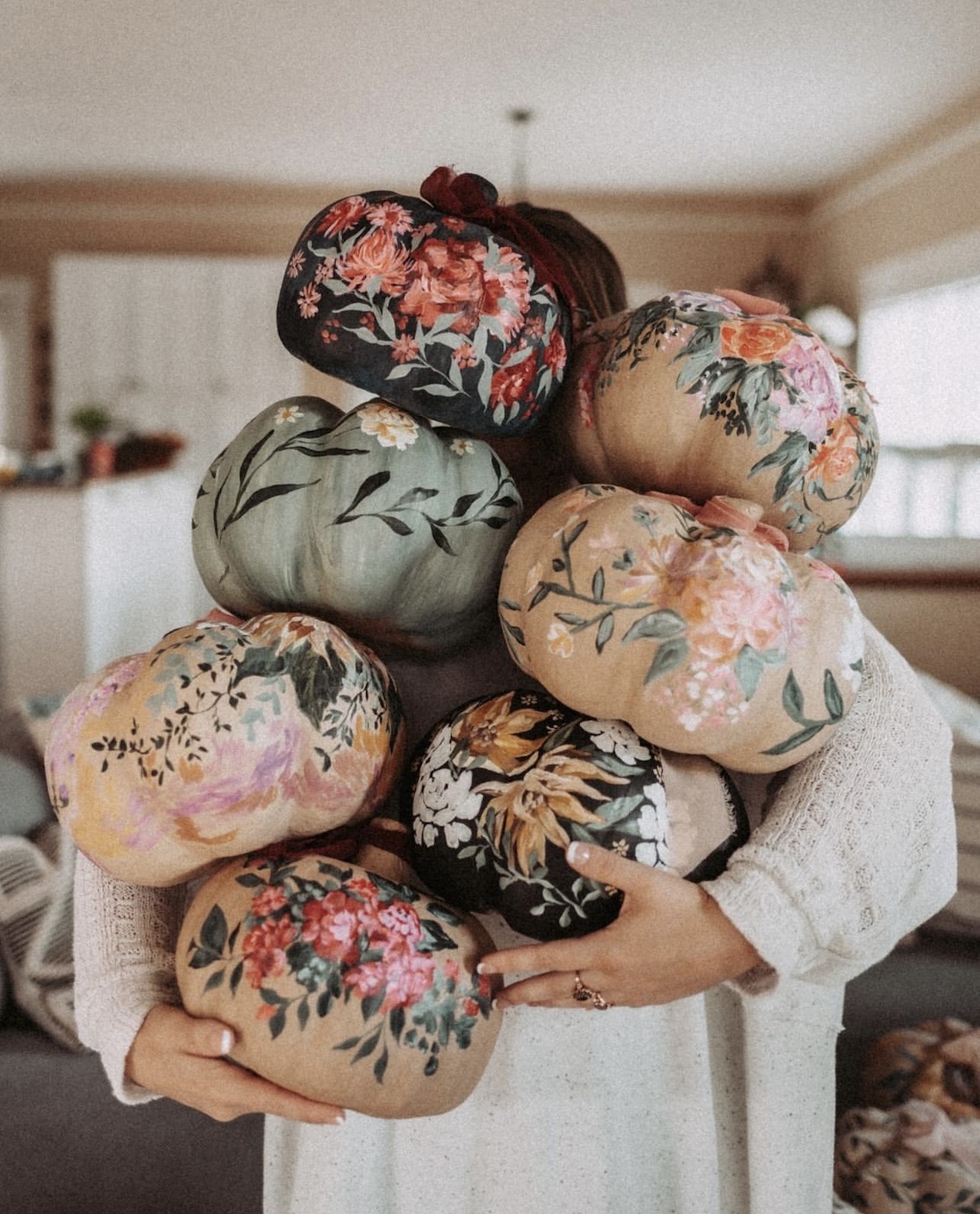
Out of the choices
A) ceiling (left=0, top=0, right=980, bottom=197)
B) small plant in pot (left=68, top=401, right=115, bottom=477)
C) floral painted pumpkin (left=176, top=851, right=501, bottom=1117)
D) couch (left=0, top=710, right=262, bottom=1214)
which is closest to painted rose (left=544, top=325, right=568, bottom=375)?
floral painted pumpkin (left=176, top=851, right=501, bottom=1117)

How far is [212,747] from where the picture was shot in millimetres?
562

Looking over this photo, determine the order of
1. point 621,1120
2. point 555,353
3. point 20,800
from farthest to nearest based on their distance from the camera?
1. point 20,800
2. point 621,1120
3. point 555,353

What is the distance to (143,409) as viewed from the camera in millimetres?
6008

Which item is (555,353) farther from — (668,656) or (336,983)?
(336,983)

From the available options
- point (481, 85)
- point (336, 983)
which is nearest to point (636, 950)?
point (336, 983)

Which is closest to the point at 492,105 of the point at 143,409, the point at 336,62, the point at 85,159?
the point at 336,62

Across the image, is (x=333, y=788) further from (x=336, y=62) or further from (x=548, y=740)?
(x=336, y=62)

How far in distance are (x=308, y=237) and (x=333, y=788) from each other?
0.34 metres

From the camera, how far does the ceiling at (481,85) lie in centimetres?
328

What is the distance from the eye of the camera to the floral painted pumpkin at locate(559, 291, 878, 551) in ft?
2.07

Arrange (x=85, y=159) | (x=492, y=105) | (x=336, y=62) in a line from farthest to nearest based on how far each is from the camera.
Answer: (x=85, y=159), (x=492, y=105), (x=336, y=62)

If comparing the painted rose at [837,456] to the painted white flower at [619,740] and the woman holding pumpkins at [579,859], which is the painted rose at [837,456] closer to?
the woman holding pumpkins at [579,859]

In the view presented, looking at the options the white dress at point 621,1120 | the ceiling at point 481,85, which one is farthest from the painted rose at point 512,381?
the ceiling at point 481,85

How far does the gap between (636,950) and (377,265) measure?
0.43 meters
